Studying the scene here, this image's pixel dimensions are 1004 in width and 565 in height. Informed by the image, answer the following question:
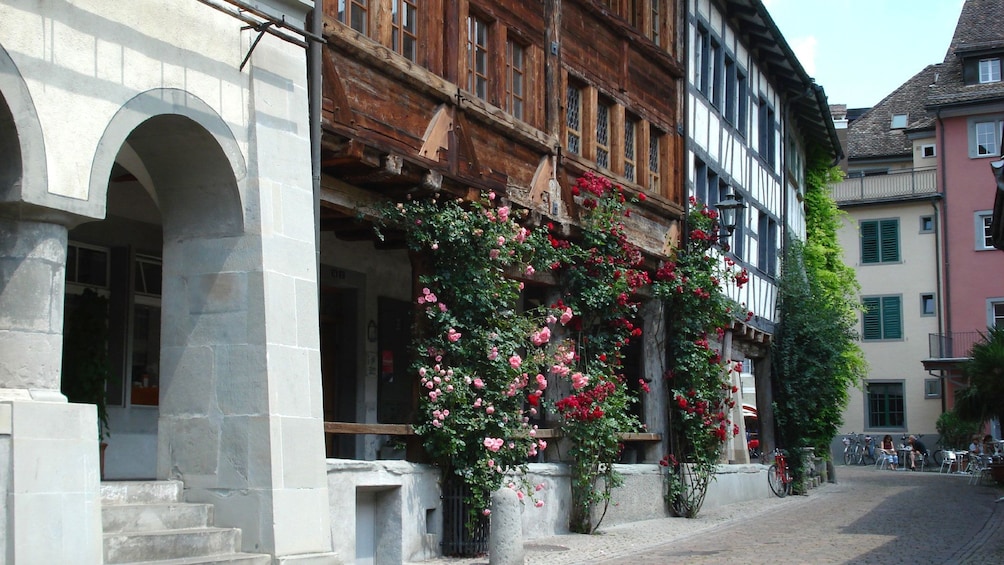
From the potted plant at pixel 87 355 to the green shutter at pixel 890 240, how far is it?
38710 mm

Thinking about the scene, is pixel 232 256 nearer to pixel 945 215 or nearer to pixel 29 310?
pixel 29 310

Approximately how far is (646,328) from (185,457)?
10.2m

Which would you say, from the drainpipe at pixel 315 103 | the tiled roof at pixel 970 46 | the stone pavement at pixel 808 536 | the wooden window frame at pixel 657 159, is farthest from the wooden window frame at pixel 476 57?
the tiled roof at pixel 970 46

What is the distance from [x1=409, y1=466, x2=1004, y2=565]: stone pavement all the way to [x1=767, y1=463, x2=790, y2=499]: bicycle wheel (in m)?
0.30

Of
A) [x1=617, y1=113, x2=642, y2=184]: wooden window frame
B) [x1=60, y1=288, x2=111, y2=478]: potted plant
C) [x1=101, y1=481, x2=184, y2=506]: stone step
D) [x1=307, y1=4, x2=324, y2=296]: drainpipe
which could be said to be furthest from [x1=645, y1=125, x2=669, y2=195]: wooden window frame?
[x1=101, y1=481, x2=184, y2=506]: stone step

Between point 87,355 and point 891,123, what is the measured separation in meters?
44.7

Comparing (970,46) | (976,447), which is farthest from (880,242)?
(976,447)

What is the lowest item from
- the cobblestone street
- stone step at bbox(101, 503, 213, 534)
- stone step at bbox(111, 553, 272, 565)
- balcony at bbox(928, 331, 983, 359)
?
the cobblestone street

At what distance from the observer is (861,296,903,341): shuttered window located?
4525 centimetres

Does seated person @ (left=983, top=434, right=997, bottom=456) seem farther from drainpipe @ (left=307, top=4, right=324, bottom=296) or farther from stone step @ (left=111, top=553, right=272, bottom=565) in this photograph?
stone step @ (left=111, top=553, right=272, bottom=565)

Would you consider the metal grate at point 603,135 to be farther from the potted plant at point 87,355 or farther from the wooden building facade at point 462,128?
the potted plant at point 87,355

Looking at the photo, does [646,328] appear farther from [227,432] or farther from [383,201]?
[227,432]

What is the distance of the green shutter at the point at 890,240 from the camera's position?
45469 mm

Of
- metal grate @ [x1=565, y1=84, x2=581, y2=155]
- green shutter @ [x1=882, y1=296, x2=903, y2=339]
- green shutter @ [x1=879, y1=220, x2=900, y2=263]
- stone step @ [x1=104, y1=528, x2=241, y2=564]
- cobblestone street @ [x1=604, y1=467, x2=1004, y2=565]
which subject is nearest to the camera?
stone step @ [x1=104, y1=528, x2=241, y2=564]
